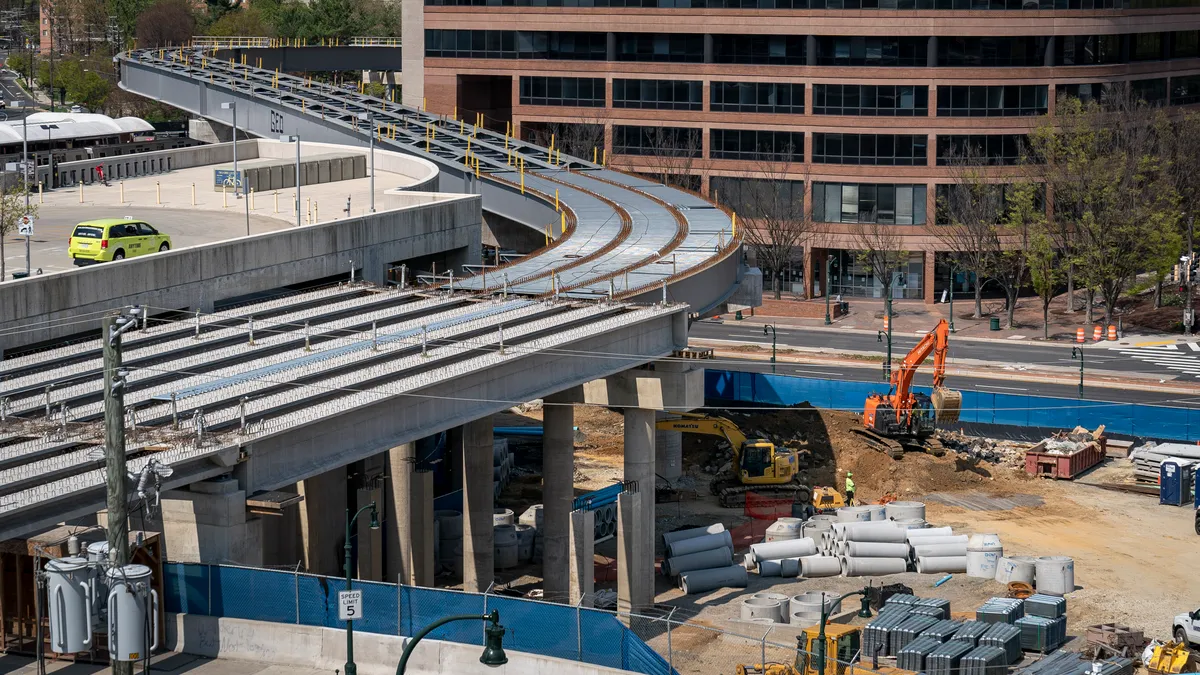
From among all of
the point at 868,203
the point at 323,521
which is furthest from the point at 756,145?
the point at 323,521

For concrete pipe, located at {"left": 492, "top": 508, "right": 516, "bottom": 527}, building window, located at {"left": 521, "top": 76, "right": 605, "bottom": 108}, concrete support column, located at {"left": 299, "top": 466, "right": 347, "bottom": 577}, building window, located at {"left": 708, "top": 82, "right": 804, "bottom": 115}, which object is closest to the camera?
concrete support column, located at {"left": 299, "top": 466, "right": 347, "bottom": 577}

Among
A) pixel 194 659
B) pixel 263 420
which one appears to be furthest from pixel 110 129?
pixel 194 659

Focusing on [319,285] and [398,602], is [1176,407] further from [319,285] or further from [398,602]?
[398,602]

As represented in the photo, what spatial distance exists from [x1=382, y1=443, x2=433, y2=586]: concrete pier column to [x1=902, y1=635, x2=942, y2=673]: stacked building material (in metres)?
14.9

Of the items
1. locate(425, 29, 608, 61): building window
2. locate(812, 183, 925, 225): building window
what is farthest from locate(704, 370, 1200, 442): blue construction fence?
locate(425, 29, 608, 61): building window

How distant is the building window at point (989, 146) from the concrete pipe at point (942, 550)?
174 ft

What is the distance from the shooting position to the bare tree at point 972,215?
105625 millimetres

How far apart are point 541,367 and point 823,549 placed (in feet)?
43.8

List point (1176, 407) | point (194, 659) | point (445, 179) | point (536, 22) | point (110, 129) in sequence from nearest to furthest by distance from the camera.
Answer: point (194, 659) < point (1176, 407) < point (445, 179) < point (110, 129) < point (536, 22)

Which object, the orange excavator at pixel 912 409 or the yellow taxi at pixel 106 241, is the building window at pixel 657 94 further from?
the yellow taxi at pixel 106 241

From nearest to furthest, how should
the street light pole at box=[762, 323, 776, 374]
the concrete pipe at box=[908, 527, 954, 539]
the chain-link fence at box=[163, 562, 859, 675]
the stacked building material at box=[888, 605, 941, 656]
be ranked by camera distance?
1. the chain-link fence at box=[163, 562, 859, 675]
2. the stacked building material at box=[888, 605, 941, 656]
3. the concrete pipe at box=[908, 527, 954, 539]
4. the street light pole at box=[762, 323, 776, 374]

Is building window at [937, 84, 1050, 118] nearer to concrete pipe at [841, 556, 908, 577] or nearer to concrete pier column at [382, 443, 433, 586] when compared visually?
concrete pipe at [841, 556, 908, 577]

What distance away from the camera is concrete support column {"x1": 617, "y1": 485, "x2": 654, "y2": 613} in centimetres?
5678

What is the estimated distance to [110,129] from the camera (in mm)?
101562
